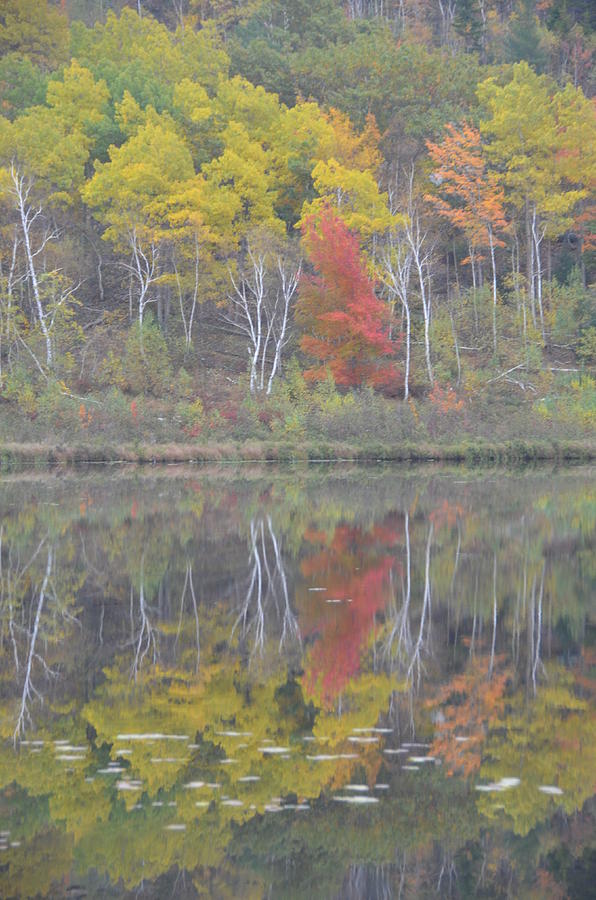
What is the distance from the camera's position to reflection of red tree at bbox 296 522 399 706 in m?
13.1

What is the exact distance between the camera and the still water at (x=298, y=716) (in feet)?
27.0

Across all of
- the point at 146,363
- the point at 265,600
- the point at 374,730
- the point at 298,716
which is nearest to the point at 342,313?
the point at 146,363

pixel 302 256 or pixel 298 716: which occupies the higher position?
pixel 302 256

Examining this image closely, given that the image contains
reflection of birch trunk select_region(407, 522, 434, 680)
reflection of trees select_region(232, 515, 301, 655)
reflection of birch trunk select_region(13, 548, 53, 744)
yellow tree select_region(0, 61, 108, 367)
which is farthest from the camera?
yellow tree select_region(0, 61, 108, 367)

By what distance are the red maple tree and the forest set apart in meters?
0.11

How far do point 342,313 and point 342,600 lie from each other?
34.9 m

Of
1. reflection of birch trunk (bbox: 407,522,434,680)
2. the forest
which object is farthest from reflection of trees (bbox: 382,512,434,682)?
the forest

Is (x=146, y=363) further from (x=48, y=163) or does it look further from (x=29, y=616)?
(x=29, y=616)

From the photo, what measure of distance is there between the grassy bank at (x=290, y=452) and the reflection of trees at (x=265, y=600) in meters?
24.2

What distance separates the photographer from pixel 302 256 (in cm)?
5466

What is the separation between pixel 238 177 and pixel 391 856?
174 feet

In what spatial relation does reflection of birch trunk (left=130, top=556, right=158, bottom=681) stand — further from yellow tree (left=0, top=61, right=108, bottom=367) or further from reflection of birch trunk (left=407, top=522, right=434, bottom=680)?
yellow tree (left=0, top=61, right=108, bottom=367)

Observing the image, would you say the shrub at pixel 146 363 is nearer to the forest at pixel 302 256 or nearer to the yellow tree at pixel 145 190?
the forest at pixel 302 256

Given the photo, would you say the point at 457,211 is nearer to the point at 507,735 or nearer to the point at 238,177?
the point at 238,177
